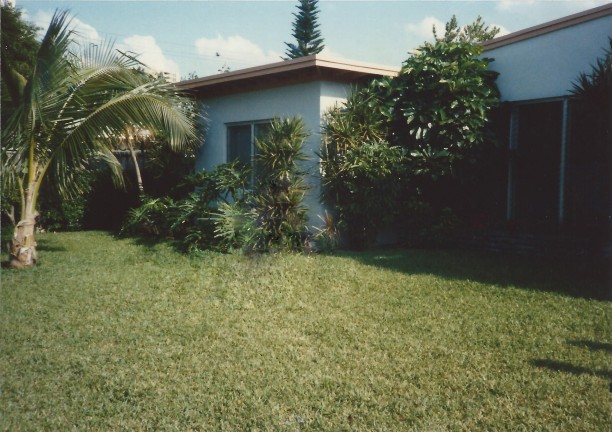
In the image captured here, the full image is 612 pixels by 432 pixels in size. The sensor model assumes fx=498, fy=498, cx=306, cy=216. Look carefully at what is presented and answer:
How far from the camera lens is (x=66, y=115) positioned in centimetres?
741

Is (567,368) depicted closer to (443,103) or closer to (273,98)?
(443,103)

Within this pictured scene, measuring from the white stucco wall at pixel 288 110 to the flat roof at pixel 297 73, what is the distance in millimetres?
132

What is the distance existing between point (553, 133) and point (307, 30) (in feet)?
85.8

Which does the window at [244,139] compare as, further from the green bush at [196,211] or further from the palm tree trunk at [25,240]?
the palm tree trunk at [25,240]

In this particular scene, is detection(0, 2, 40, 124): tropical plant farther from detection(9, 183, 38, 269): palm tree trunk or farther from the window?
detection(9, 183, 38, 269): palm tree trunk

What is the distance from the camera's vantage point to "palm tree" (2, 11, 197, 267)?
275 inches

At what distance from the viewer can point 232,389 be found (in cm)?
347

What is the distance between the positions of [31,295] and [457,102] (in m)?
6.97

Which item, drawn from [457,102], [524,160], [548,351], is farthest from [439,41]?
[548,351]

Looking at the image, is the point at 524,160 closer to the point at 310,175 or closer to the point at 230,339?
the point at 310,175

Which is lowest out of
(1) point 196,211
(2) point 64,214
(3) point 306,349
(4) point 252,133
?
(3) point 306,349

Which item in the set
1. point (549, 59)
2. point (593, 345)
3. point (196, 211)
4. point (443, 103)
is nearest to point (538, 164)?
point (549, 59)

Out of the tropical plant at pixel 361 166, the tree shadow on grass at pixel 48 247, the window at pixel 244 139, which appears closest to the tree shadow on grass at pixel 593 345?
the tropical plant at pixel 361 166

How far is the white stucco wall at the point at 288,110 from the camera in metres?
8.91
